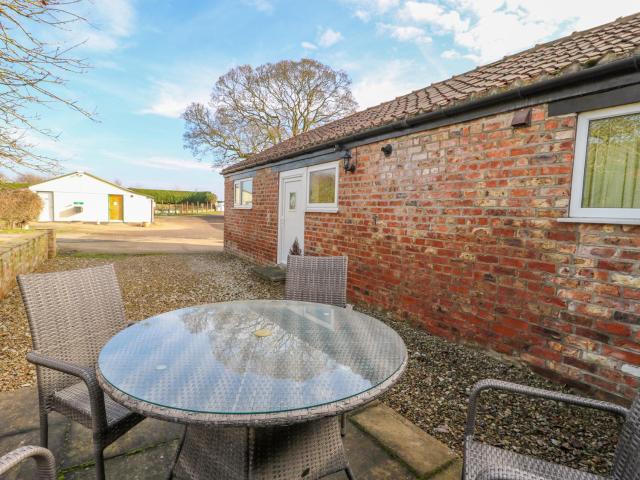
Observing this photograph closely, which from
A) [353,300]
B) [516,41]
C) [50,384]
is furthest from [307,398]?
[516,41]

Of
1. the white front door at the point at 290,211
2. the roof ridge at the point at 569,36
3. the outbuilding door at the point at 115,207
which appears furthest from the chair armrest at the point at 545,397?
the outbuilding door at the point at 115,207

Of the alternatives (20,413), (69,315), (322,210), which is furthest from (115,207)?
(69,315)

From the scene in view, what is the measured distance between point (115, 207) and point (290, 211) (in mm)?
23811

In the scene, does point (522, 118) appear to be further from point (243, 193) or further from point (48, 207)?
point (48, 207)

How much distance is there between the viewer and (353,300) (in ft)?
16.8

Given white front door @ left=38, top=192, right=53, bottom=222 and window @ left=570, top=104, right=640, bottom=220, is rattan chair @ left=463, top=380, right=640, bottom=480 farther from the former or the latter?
white front door @ left=38, top=192, right=53, bottom=222

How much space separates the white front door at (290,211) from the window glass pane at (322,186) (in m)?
0.29

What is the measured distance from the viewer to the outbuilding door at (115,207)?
82.6 feet

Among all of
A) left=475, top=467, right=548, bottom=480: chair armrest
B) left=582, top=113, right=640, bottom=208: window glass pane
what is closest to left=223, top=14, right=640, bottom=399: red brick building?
left=582, top=113, right=640, bottom=208: window glass pane

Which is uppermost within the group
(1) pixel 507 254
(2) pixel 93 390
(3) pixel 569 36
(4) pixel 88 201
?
(3) pixel 569 36

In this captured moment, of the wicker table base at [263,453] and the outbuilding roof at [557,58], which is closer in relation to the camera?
the wicker table base at [263,453]

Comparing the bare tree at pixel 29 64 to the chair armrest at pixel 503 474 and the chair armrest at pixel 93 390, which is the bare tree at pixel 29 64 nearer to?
the chair armrest at pixel 93 390

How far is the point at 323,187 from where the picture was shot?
6.16 metres

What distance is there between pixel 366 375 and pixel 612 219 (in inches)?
A: 96.6
